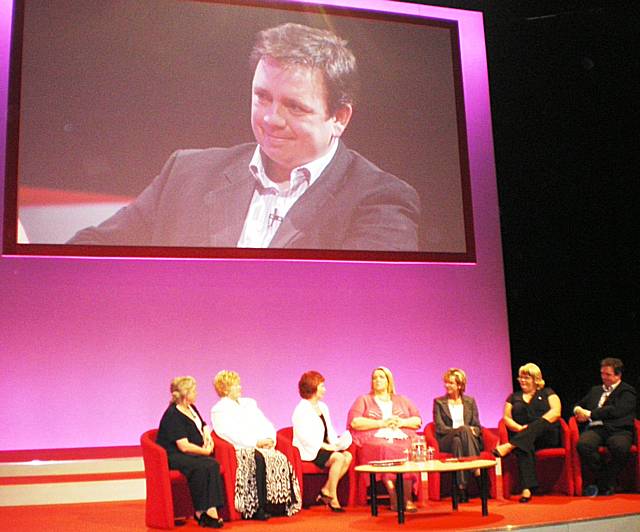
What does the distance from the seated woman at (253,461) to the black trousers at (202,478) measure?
8.7 inches

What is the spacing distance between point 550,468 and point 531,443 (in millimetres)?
353

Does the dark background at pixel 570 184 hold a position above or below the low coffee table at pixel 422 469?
above

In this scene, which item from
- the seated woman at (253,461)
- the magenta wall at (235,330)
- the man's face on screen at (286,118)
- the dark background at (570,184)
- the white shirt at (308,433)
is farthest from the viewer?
the dark background at (570,184)

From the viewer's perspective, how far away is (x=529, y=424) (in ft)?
18.4

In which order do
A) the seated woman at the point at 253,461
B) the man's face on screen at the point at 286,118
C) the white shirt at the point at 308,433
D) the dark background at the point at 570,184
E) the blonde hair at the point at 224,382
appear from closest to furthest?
the seated woman at the point at 253,461, the blonde hair at the point at 224,382, the white shirt at the point at 308,433, the man's face on screen at the point at 286,118, the dark background at the point at 570,184

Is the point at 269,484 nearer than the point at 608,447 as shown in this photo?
Yes

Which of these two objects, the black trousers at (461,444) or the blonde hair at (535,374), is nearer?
the black trousers at (461,444)

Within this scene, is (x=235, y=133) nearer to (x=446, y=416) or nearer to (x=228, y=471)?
(x=446, y=416)

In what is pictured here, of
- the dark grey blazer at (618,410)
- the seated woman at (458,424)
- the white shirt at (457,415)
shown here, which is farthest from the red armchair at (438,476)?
the dark grey blazer at (618,410)

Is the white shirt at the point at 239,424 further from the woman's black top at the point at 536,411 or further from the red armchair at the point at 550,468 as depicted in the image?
the woman's black top at the point at 536,411

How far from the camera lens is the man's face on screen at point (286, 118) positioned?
718cm

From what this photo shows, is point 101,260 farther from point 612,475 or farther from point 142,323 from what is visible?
point 612,475

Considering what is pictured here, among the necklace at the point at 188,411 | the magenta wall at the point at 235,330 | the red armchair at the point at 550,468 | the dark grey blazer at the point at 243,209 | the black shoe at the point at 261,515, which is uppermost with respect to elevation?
the dark grey blazer at the point at 243,209

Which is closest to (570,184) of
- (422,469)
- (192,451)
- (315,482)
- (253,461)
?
(315,482)
